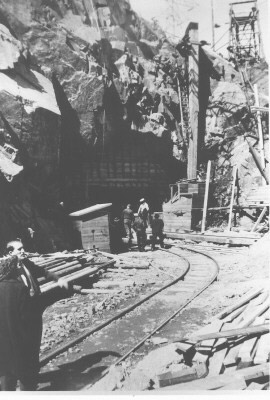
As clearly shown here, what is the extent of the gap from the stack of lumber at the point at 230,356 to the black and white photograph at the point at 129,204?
2 centimetres

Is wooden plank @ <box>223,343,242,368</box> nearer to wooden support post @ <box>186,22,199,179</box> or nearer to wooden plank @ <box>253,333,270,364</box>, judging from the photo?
wooden plank @ <box>253,333,270,364</box>

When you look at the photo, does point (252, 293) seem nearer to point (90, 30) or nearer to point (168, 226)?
point (168, 226)

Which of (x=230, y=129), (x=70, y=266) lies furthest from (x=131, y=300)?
(x=230, y=129)

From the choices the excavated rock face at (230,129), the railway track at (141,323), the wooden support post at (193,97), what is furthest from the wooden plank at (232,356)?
the wooden support post at (193,97)

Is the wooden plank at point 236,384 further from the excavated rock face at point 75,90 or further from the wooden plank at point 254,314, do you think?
the excavated rock face at point 75,90

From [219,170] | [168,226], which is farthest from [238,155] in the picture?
[168,226]

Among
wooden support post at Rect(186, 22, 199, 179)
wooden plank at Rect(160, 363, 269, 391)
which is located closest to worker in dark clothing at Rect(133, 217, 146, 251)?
wooden support post at Rect(186, 22, 199, 179)

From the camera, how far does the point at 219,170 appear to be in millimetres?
20859

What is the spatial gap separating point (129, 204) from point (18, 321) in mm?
11917

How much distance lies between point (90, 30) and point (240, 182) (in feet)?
39.4

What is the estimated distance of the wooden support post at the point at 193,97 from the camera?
66.8ft

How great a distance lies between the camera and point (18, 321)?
3.13 m

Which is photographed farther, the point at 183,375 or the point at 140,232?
the point at 140,232

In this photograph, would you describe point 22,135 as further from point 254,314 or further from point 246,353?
point 246,353
